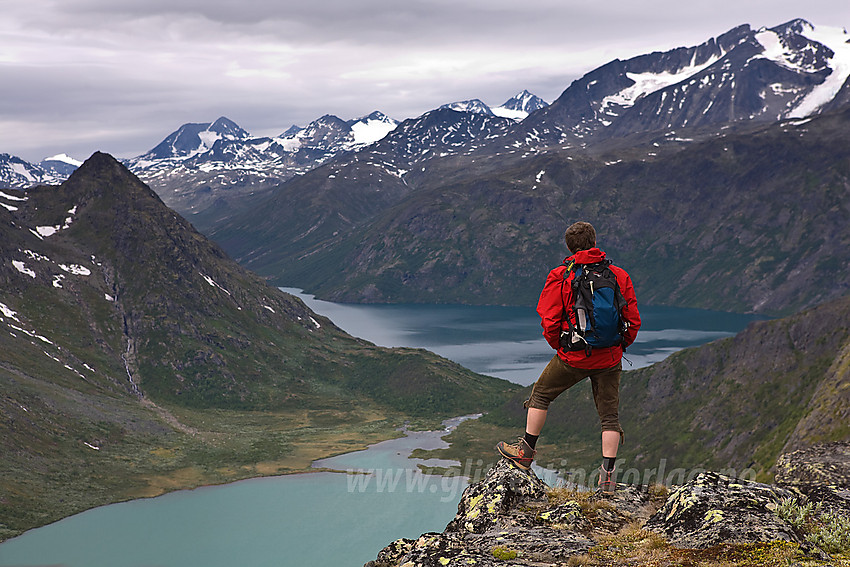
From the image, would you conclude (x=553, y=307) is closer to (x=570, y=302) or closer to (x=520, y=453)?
(x=570, y=302)

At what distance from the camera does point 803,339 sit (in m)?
130

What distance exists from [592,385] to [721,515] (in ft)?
12.5

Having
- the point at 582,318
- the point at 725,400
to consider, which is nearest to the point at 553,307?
the point at 582,318

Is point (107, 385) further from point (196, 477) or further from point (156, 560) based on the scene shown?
point (156, 560)

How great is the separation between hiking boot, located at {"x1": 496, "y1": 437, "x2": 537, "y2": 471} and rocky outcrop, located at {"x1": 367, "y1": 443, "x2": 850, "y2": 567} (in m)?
0.68

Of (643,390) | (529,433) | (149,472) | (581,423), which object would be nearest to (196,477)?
(149,472)

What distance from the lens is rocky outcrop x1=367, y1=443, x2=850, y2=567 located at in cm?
1398

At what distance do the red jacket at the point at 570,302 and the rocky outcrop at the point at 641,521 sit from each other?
3805 millimetres

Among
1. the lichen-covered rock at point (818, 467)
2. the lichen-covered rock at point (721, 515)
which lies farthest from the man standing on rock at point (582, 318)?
the lichen-covered rock at point (818, 467)

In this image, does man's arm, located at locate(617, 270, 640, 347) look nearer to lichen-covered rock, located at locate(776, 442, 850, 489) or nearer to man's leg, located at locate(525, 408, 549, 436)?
man's leg, located at locate(525, 408, 549, 436)

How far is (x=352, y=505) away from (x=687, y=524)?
132m

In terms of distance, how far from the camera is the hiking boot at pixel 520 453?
17500 millimetres

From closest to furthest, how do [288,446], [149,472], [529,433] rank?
1. [529,433]
2. [149,472]
3. [288,446]

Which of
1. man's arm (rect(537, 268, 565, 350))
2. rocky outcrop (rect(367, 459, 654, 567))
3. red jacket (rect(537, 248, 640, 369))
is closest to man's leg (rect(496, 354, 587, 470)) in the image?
red jacket (rect(537, 248, 640, 369))
